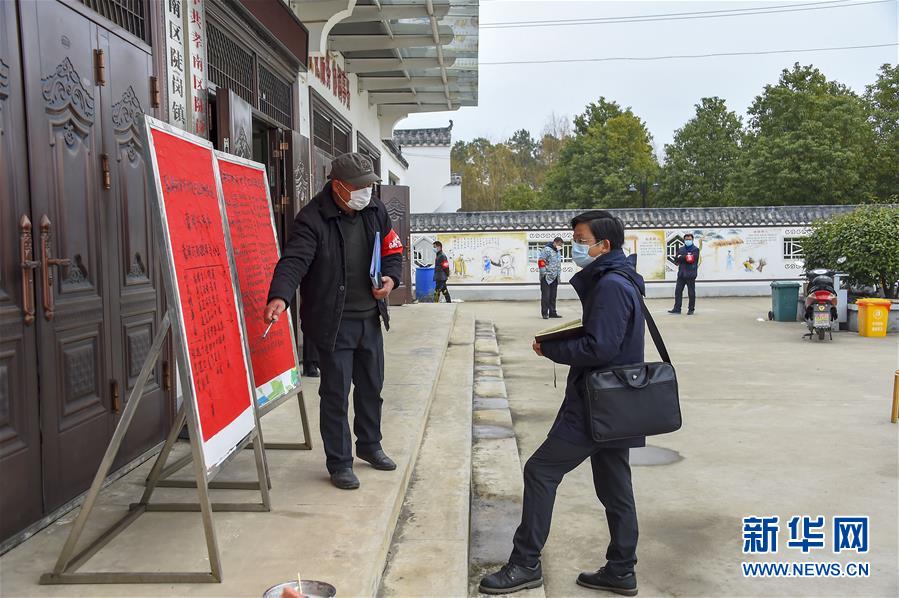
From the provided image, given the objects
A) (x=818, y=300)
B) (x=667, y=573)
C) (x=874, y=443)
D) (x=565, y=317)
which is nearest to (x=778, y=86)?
Result: (x=565, y=317)

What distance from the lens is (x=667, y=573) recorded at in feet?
10.8

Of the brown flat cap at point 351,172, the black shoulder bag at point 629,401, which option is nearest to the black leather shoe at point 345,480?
the black shoulder bag at point 629,401

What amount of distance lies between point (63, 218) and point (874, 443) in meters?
5.35

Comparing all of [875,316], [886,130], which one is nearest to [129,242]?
[875,316]

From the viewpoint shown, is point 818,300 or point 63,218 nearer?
point 63,218

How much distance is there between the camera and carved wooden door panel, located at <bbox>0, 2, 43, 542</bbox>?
9.12ft

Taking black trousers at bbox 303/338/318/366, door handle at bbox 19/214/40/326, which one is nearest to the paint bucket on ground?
door handle at bbox 19/214/40/326

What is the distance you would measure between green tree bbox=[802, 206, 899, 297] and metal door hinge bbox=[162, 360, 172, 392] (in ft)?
37.3

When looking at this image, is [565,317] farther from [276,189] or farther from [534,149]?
[534,149]

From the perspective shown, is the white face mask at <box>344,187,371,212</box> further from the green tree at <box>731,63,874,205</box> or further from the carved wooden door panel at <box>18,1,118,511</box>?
the green tree at <box>731,63,874,205</box>

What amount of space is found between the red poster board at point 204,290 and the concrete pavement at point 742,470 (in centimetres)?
153

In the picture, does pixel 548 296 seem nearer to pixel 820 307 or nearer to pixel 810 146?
pixel 820 307

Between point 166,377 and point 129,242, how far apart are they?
85 cm

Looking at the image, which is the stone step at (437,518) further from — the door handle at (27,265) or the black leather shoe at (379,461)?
the door handle at (27,265)
